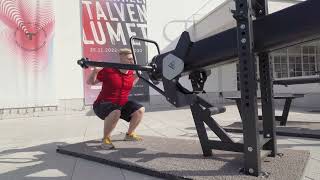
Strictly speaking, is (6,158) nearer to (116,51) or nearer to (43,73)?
(43,73)

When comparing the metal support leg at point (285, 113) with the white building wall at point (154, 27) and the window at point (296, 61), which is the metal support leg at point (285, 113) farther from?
the window at point (296, 61)

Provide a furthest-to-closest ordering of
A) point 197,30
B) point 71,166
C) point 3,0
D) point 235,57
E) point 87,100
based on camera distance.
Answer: point 197,30, point 87,100, point 3,0, point 71,166, point 235,57

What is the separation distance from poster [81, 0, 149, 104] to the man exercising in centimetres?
817

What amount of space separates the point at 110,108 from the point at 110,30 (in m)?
9.16

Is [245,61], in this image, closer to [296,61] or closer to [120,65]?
[120,65]

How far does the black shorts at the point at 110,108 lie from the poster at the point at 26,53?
25.5ft

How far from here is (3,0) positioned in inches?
474

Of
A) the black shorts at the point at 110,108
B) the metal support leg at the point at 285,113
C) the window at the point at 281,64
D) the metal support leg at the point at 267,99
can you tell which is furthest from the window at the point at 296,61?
the metal support leg at the point at 267,99

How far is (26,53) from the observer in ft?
40.5

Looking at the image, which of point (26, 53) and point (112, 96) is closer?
point (112, 96)

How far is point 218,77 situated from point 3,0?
905 cm

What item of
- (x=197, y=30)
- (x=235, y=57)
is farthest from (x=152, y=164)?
(x=197, y=30)

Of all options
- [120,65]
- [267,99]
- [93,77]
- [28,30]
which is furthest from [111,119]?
[28,30]

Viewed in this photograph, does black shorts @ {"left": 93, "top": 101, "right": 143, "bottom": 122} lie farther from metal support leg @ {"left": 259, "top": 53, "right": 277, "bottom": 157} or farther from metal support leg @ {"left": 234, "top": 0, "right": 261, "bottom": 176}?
metal support leg @ {"left": 234, "top": 0, "right": 261, "bottom": 176}
